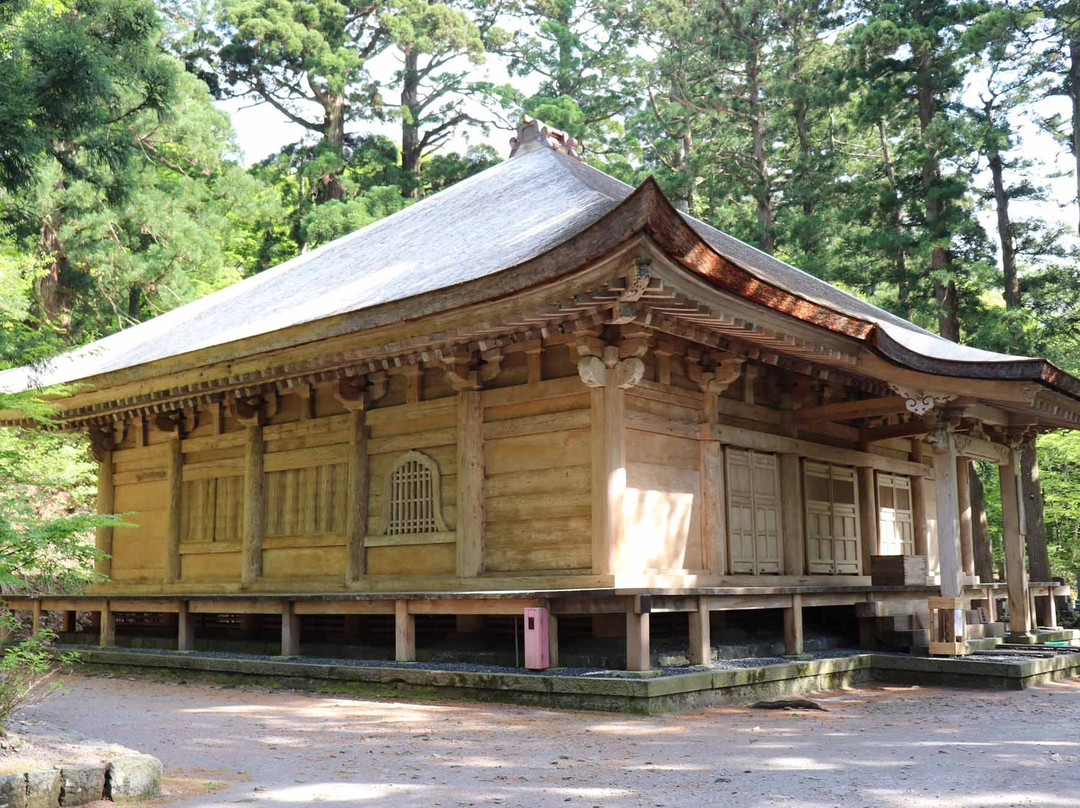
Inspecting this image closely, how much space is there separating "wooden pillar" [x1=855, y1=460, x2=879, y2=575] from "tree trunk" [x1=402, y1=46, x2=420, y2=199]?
76.2 feet

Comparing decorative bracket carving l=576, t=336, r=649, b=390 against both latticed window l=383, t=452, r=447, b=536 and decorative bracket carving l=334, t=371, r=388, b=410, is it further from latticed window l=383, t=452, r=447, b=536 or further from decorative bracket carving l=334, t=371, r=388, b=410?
decorative bracket carving l=334, t=371, r=388, b=410

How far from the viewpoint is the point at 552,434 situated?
10.7 m

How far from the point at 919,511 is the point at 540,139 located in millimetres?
8275

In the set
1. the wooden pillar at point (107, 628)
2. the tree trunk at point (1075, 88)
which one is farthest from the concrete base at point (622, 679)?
the tree trunk at point (1075, 88)

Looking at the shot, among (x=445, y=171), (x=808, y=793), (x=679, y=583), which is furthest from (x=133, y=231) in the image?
(x=808, y=793)

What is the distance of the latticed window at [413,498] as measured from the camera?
38.2 feet

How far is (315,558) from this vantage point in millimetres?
12844

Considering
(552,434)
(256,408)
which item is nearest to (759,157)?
(256,408)

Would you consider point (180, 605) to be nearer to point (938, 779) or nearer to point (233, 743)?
point (233, 743)

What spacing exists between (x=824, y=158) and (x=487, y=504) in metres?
20.7

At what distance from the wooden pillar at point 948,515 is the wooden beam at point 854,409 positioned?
2.24 feet

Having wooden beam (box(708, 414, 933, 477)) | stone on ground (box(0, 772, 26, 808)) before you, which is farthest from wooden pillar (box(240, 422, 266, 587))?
stone on ground (box(0, 772, 26, 808))

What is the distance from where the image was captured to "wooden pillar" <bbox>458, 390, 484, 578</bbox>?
36.3ft

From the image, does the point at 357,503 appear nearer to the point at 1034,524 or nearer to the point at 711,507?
the point at 711,507
